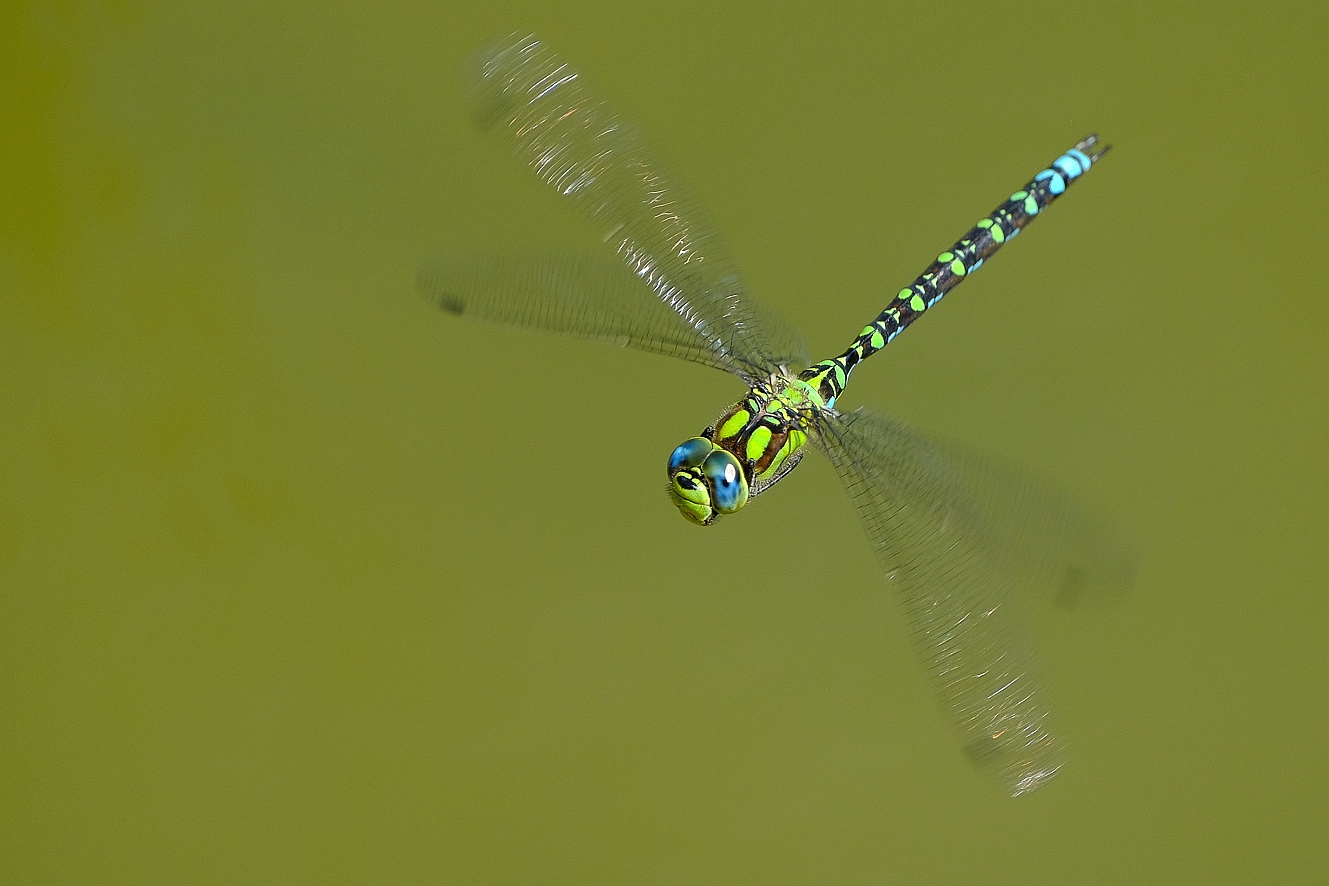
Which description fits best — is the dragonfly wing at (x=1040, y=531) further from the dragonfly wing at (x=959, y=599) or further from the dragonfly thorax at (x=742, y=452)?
the dragonfly thorax at (x=742, y=452)

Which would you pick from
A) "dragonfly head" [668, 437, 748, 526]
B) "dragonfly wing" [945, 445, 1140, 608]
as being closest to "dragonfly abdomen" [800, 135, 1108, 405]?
"dragonfly wing" [945, 445, 1140, 608]

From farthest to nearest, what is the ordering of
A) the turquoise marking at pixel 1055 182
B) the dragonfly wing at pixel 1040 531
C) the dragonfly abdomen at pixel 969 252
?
the turquoise marking at pixel 1055 182
the dragonfly abdomen at pixel 969 252
the dragonfly wing at pixel 1040 531

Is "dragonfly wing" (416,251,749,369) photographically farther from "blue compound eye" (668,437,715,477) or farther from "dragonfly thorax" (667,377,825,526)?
"blue compound eye" (668,437,715,477)

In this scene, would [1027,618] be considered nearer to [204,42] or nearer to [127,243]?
[127,243]

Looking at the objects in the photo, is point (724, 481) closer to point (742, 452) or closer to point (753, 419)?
point (742, 452)

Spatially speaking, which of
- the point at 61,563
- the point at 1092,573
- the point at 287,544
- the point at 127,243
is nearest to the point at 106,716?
the point at 61,563

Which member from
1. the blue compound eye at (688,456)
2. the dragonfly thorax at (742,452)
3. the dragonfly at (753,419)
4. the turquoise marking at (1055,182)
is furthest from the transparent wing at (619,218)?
the turquoise marking at (1055,182)
